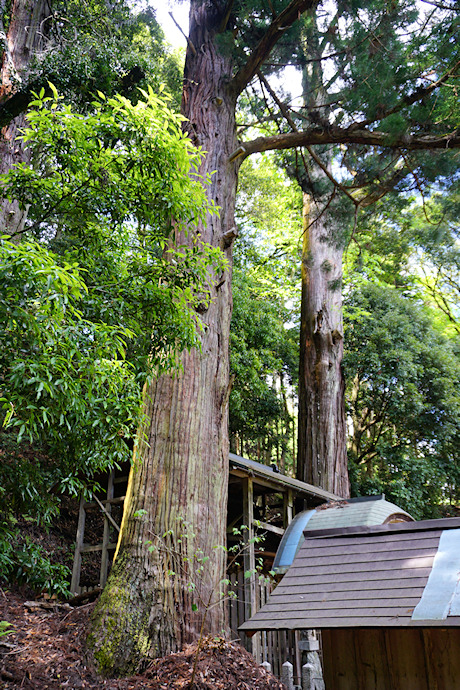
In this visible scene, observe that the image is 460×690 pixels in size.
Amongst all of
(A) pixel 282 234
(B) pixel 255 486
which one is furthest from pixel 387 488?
(A) pixel 282 234

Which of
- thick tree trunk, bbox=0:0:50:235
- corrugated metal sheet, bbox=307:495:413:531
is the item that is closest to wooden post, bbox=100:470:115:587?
corrugated metal sheet, bbox=307:495:413:531

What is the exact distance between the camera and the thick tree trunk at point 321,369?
36.4 ft

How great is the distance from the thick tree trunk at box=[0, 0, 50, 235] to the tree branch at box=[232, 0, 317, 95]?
3892 mm

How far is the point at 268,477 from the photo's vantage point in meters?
7.65

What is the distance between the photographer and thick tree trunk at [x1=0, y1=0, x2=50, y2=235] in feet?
29.9

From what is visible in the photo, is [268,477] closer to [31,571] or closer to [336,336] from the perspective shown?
[31,571]

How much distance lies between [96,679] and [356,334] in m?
11.7

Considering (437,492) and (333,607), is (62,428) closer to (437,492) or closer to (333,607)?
(333,607)

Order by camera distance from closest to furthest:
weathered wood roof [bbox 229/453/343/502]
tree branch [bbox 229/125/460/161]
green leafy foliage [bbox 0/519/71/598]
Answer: green leafy foliage [bbox 0/519/71/598] → weathered wood roof [bbox 229/453/343/502] → tree branch [bbox 229/125/460/161]

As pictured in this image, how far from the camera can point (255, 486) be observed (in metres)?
8.63

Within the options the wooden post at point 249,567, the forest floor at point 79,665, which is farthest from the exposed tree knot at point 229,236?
the forest floor at point 79,665

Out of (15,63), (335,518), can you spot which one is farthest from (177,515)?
(15,63)

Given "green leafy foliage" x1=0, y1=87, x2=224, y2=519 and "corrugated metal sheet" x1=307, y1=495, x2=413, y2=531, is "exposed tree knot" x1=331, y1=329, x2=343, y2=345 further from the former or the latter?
"green leafy foliage" x1=0, y1=87, x2=224, y2=519

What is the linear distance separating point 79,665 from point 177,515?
1414 millimetres
